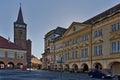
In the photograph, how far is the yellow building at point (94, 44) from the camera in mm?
43688

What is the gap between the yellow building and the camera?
43.7 meters

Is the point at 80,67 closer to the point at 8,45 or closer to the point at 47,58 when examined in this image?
the point at 47,58

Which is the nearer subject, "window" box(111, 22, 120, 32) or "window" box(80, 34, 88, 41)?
"window" box(111, 22, 120, 32)

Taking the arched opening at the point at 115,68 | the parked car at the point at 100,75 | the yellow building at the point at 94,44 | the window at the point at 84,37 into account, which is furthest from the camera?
the window at the point at 84,37

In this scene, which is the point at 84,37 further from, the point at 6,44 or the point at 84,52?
the point at 6,44

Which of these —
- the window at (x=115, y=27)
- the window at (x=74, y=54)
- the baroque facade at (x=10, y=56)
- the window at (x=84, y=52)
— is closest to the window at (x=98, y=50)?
the window at (x=84, y=52)

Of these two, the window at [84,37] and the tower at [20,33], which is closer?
the window at [84,37]

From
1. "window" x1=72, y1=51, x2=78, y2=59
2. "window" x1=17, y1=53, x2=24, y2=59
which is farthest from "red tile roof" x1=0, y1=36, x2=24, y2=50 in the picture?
"window" x1=72, y1=51, x2=78, y2=59

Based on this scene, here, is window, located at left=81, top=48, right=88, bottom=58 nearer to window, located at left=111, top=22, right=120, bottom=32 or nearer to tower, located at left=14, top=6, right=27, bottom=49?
window, located at left=111, top=22, right=120, bottom=32

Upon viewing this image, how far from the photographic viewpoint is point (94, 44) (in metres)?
50.7

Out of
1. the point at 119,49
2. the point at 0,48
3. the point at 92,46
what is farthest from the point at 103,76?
the point at 0,48

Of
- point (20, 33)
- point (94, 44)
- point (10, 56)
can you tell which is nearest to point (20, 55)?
point (10, 56)

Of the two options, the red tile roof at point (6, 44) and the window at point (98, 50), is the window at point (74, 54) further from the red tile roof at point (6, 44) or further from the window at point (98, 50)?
the red tile roof at point (6, 44)

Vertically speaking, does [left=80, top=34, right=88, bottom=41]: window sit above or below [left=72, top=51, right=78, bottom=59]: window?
above
